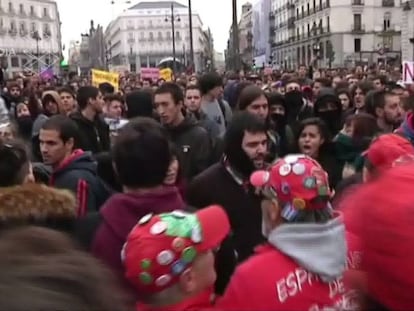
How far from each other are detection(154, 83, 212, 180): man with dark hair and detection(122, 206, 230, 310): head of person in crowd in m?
3.25

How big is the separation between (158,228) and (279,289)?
451mm

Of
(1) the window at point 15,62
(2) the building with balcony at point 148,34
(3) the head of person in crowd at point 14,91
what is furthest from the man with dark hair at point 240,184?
(2) the building with balcony at point 148,34

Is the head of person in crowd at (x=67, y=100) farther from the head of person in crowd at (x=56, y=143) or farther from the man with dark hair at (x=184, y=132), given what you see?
the head of person in crowd at (x=56, y=143)

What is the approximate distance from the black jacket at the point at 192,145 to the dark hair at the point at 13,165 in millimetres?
2253

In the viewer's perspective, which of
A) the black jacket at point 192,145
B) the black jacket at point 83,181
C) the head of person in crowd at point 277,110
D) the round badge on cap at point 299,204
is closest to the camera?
the round badge on cap at point 299,204

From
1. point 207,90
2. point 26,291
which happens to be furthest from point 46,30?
point 26,291

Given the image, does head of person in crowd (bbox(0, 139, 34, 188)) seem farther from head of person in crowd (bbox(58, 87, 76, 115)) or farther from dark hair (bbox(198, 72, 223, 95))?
head of person in crowd (bbox(58, 87, 76, 115))

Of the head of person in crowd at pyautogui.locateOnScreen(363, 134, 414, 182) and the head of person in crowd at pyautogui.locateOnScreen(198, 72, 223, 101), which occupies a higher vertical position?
the head of person in crowd at pyautogui.locateOnScreen(198, 72, 223, 101)

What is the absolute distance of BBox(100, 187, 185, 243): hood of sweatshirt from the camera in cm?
283

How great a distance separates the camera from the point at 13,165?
3.37 m

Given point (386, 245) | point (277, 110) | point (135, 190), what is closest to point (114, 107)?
point (277, 110)

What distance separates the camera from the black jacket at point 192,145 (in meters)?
5.68

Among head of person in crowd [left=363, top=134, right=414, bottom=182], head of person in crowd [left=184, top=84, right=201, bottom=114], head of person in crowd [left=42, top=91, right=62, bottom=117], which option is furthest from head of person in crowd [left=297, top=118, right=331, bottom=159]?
head of person in crowd [left=42, top=91, right=62, bottom=117]

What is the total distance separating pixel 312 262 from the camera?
2.34 m
